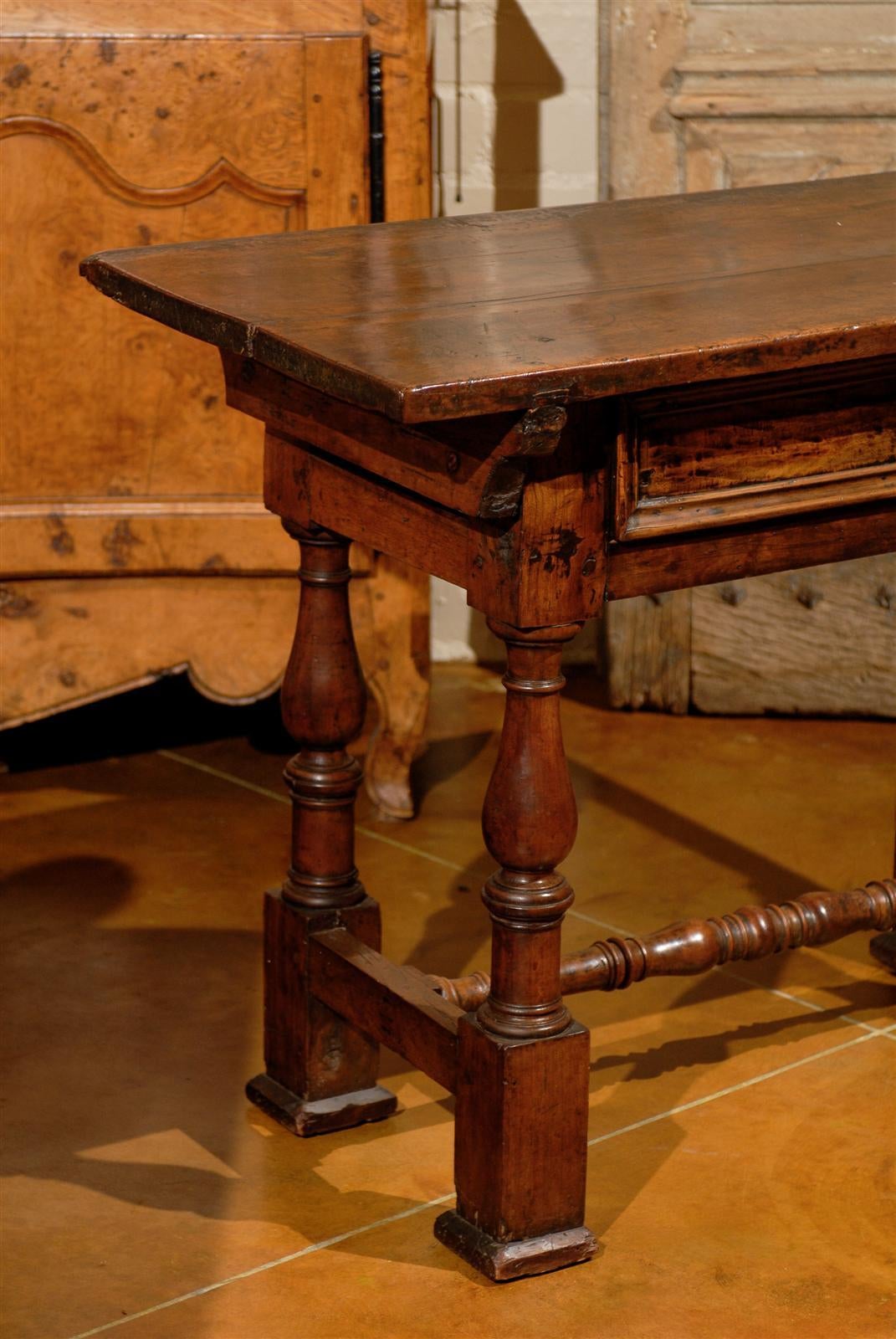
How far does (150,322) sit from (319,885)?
4.07 ft

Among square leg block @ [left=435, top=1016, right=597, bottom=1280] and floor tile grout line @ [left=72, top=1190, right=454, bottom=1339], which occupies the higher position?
square leg block @ [left=435, top=1016, right=597, bottom=1280]

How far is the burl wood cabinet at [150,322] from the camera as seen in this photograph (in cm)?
317

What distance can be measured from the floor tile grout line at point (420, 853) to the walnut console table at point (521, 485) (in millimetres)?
346

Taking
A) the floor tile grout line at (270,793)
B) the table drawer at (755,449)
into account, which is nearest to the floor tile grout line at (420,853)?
the floor tile grout line at (270,793)

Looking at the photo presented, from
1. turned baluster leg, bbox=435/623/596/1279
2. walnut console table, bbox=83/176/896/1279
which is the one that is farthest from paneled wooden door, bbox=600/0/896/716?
turned baluster leg, bbox=435/623/596/1279

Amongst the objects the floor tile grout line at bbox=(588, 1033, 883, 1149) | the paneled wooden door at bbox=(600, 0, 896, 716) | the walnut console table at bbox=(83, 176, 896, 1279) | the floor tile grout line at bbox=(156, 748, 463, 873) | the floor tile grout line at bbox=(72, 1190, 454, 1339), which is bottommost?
the floor tile grout line at bbox=(156, 748, 463, 873)

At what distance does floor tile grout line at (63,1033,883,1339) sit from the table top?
978 mm

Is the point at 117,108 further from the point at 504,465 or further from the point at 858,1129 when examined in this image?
the point at 858,1129

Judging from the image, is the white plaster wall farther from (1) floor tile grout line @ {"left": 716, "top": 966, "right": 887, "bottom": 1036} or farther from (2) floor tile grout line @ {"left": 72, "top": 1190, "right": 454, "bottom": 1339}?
(2) floor tile grout line @ {"left": 72, "top": 1190, "right": 454, "bottom": 1339}

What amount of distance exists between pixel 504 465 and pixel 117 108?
65.6 inches

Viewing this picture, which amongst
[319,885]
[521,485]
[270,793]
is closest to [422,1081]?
[319,885]

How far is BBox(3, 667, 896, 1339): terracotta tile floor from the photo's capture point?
207 centimetres

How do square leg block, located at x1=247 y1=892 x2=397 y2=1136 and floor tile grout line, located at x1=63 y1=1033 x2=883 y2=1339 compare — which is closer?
floor tile grout line, located at x1=63 y1=1033 x2=883 y2=1339

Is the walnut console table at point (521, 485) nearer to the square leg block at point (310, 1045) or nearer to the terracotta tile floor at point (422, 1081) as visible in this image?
the square leg block at point (310, 1045)
